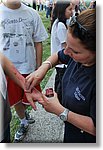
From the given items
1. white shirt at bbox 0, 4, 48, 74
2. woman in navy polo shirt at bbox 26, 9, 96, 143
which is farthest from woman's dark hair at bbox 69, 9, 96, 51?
white shirt at bbox 0, 4, 48, 74

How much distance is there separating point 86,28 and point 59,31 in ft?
1.13

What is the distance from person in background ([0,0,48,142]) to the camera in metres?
0.89

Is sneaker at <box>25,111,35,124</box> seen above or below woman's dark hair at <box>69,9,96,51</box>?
below

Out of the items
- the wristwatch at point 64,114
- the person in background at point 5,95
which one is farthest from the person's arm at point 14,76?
the wristwatch at point 64,114

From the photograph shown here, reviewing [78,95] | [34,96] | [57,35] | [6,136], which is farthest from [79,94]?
[57,35]

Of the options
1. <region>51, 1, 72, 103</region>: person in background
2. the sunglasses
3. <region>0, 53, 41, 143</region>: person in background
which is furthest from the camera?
<region>51, 1, 72, 103</region>: person in background

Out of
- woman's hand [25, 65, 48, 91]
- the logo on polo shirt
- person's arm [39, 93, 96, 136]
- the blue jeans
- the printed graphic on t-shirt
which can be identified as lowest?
the blue jeans

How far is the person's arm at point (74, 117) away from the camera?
26.5 inches

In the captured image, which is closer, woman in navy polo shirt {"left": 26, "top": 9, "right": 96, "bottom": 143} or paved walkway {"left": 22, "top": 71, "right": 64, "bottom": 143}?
woman in navy polo shirt {"left": 26, "top": 9, "right": 96, "bottom": 143}

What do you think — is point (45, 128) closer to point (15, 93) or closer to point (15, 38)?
point (15, 93)

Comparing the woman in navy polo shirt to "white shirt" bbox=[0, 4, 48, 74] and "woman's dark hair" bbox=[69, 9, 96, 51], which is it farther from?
"white shirt" bbox=[0, 4, 48, 74]

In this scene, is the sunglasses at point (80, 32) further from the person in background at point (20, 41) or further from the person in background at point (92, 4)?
the person in background at point (20, 41)

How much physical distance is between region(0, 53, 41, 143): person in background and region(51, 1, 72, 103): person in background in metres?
0.10

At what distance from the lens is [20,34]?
926 millimetres
